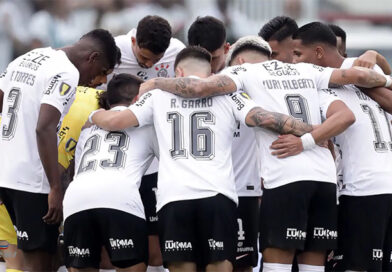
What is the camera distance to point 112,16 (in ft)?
57.2

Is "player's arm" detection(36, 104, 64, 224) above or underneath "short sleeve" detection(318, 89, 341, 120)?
underneath

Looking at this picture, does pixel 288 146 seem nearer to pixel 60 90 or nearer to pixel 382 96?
pixel 382 96

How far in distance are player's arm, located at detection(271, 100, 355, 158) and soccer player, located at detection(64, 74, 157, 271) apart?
45.6 inches

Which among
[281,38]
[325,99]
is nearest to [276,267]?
[325,99]

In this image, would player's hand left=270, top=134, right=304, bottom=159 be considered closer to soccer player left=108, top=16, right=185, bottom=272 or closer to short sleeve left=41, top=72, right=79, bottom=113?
soccer player left=108, top=16, right=185, bottom=272

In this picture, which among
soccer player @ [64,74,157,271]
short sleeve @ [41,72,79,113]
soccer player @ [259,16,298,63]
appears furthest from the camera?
soccer player @ [259,16,298,63]

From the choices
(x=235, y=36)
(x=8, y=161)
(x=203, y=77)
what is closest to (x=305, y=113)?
(x=203, y=77)

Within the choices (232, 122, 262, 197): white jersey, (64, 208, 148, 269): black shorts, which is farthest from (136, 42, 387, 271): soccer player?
(64, 208, 148, 269): black shorts

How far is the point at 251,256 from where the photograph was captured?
8.49 metres

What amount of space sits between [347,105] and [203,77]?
4.33 feet

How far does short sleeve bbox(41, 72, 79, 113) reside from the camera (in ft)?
26.3

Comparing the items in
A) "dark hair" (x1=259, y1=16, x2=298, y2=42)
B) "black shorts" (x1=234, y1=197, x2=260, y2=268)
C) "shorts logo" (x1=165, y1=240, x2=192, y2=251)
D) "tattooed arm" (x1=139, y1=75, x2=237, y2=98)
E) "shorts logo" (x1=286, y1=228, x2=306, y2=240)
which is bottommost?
"black shorts" (x1=234, y1=197, x2=260, y2=268)

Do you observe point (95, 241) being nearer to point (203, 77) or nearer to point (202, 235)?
point (202, 235)

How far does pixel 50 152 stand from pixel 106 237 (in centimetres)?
95
